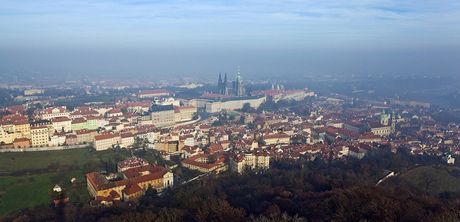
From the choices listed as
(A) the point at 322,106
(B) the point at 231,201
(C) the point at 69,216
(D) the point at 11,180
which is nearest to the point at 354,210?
(B) the point at 231,201

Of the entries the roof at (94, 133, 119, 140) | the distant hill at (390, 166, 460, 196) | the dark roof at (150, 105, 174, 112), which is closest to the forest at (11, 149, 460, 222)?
the distant hill at (390, 166, 460, 196)

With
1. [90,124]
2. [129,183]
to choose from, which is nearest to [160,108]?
[90,124]

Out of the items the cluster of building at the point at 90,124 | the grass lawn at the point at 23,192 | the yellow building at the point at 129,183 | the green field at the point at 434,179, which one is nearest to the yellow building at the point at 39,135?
the cluster of building at the point at 90,124

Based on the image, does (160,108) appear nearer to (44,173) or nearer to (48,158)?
(48,158)

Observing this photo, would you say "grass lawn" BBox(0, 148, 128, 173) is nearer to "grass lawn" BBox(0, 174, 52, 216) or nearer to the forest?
"grass lawn" BBox(0, 174, 52, 216)

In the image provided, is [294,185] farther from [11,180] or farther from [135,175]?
[11,180]

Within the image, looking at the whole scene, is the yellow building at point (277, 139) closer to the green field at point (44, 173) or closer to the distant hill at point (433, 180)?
the green field at point (44, 173)
